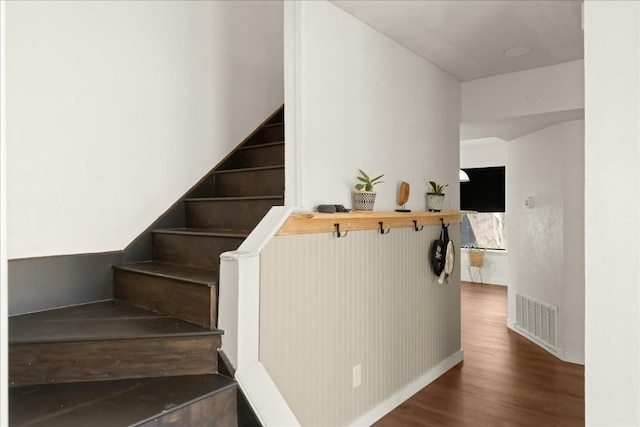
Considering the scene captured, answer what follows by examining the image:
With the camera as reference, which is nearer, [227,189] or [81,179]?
[81,179]

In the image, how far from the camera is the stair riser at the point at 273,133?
338cm

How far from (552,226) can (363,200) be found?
244cm

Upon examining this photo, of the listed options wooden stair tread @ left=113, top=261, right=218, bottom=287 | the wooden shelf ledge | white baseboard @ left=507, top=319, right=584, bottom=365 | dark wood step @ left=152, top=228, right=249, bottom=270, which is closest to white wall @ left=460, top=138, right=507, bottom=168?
white baseboard @ left=507, top=319, right=584, bottom=365

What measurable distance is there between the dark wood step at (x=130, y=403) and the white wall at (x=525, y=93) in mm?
3157

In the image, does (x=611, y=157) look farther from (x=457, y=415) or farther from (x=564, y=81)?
(x=564, y=81)

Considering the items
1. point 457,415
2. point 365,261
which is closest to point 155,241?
point 365,261

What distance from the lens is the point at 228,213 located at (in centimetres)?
270

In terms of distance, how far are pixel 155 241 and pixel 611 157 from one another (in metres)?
2.31

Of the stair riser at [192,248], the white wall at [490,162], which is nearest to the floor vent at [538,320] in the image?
the white wall at [490,162]

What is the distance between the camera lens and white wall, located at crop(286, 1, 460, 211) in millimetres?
2301

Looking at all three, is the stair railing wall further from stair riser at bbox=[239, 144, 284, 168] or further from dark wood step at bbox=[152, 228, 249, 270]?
stair riser at bbox=[239, 144, 284, 168]

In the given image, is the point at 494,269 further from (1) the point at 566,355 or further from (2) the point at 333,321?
(2) the point at 333,321

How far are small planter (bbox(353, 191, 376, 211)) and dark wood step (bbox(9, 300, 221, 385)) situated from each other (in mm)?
1124

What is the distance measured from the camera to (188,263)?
2461mm
